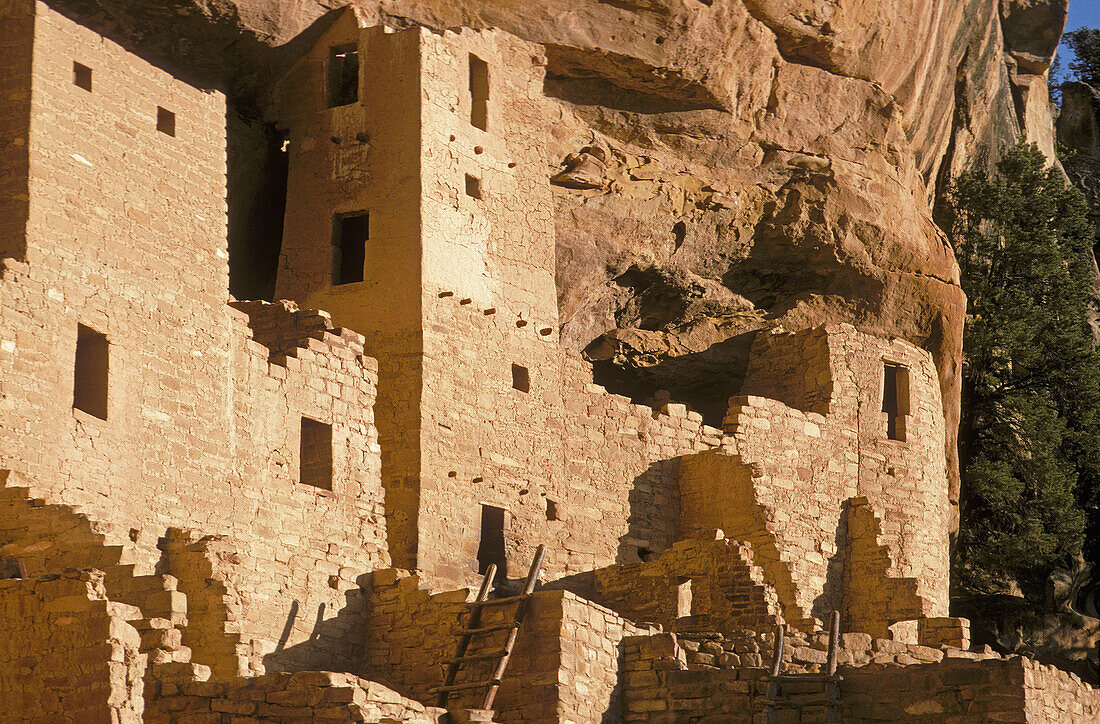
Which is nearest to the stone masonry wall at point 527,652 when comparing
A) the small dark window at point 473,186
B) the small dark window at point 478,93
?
the small dark window at point 473,186

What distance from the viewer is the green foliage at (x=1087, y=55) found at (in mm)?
49656

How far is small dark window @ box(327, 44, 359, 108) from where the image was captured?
85.6 feet

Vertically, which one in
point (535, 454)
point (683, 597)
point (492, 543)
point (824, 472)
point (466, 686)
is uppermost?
point (824, 472)

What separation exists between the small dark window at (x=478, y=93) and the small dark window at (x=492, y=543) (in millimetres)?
5191

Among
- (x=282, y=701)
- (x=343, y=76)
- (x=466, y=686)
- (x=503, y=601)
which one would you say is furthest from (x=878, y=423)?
(x=282, y=701)

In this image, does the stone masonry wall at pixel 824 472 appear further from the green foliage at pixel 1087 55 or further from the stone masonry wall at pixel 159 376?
the green foliage at pixel 1087 55

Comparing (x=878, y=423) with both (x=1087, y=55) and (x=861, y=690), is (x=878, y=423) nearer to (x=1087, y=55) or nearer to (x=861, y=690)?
(x=861, y=690)

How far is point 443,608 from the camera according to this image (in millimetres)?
20812

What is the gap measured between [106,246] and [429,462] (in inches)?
208

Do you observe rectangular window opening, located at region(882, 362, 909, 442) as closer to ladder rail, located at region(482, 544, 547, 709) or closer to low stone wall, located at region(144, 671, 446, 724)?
ladder rail, located at region(482, 544, 547, 709)

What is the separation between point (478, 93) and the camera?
86.0 ft

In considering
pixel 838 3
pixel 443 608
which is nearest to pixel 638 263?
pixel 838 3

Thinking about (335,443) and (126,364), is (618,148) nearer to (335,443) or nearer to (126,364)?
(335,443)

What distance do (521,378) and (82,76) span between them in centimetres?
738
